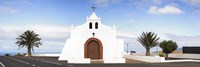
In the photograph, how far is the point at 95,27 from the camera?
49719 mm

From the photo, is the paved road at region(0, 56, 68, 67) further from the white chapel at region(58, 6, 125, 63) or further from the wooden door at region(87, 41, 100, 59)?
the wooden door at region(87, 41, 100, 59)

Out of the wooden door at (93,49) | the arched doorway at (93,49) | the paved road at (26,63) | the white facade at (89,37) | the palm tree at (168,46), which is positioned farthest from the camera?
the palm tree at (168,46)

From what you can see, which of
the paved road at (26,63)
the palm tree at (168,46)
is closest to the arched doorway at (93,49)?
the paved road at (26,63)

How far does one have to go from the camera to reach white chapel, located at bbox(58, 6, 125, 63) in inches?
1921

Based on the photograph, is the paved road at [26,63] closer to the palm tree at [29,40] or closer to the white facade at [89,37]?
the white facade at [89,37]

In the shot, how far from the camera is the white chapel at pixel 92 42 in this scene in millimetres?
48781

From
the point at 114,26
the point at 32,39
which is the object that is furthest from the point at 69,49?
the point at 32,39

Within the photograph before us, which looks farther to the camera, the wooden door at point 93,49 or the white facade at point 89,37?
the wooden door at point 93,49

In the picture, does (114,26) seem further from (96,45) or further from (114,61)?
(114,61)

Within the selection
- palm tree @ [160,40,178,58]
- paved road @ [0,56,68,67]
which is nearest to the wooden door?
paved road @ [0,56,68,67]

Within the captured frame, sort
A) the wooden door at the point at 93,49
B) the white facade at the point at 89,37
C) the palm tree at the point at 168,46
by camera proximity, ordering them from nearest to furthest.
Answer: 1. the white facade at the point at 89,37
2. the wooden door at the point at 93,49
3. the palm tree at the point at 168,46

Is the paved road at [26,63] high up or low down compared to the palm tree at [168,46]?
down

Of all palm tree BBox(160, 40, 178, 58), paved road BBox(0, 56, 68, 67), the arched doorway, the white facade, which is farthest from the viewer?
palm tree BBox(160, 40, 178, 58)

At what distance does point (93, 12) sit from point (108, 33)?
3.89 meters
